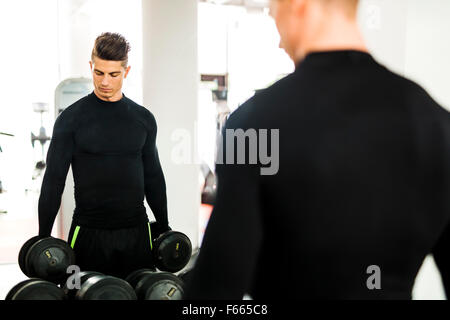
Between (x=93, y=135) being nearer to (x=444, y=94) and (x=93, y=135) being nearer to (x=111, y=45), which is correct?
(x=111, y=45)

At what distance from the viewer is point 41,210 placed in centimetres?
218

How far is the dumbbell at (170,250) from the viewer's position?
2325 millimetres

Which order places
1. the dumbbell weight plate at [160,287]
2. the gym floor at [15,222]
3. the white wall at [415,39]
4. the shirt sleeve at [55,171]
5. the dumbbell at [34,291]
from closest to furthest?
1. the dumbbell at [34,291]
2. the dumbbell weight plate at [160,287]
3. the shirt sleeve at [55,171]
4. the white wall at [415,39]
5. the gym floor at [15,222]

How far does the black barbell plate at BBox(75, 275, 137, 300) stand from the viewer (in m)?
1.70

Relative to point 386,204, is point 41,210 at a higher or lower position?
lower

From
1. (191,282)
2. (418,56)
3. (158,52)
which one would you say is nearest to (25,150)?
(158,52)

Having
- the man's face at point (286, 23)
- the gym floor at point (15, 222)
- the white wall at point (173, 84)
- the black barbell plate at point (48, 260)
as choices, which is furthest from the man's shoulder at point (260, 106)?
the gym floor at point (15, 222)

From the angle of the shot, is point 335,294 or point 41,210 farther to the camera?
point 41,210

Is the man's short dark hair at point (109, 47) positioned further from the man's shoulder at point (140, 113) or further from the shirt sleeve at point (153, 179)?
the shirt sleeve at point (153, 179)

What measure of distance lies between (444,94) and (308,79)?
97.3 inches

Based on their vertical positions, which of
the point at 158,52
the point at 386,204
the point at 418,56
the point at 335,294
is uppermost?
the point at 158,52

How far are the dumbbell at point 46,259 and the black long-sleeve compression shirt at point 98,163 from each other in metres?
0.13

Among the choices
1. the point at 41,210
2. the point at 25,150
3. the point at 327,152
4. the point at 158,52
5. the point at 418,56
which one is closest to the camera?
Result: the point at 327,152

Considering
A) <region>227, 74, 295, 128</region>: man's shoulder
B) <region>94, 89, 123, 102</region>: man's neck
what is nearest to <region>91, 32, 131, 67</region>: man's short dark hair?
<region>94, 89, 123, 102</region>: man's neck
